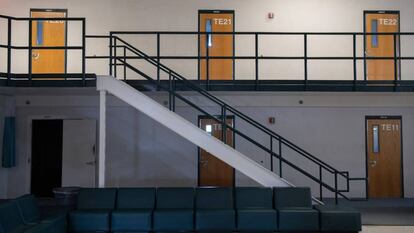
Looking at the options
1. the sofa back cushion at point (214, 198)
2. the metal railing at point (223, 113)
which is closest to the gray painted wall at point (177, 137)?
the metal railing at point (223, 113)

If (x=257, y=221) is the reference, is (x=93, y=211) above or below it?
above

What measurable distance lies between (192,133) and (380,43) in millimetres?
6522

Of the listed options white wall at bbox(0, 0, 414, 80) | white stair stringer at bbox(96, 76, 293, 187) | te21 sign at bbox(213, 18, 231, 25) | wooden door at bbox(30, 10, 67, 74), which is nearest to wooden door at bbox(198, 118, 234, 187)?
white wall at bbox(0, 0, 414, 80)

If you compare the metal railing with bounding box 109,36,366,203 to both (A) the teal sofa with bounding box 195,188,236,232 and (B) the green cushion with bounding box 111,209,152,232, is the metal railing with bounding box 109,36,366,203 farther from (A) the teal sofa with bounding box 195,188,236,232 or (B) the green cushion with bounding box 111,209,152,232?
(B) the green cushion with bounding box 111,209,152,232

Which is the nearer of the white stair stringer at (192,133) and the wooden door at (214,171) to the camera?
the white stair stringer at (192,133)

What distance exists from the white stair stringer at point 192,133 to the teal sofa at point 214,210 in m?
0.62

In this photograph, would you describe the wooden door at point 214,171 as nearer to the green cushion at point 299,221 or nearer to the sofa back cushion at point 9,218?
the green cushion at point 299,221

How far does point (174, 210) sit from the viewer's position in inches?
278

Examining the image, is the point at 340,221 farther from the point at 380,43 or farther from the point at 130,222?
the point at 380,43

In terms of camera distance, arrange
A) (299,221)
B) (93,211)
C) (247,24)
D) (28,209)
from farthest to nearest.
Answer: (247,24), (93,211), (299,221), (28,209)

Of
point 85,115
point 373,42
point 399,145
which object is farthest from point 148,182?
point 373,42

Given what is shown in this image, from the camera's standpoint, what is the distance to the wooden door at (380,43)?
1076 centimetres

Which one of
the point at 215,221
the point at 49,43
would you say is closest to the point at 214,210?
the point at 215,221

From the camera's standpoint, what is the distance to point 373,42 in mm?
10781
